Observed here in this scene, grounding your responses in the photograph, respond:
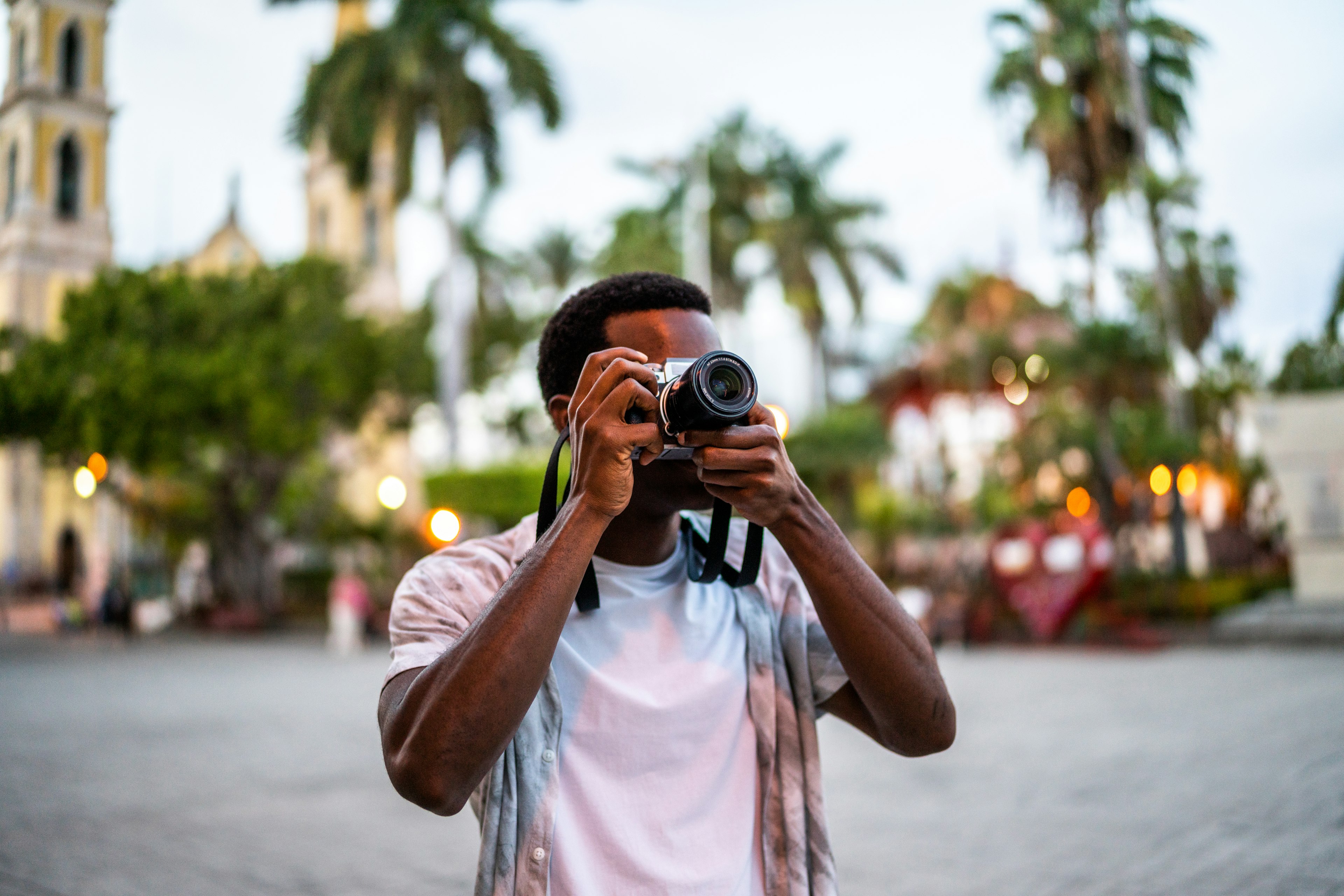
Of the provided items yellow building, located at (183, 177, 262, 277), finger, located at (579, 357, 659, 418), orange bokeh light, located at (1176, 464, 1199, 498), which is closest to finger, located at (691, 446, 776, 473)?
finger, located at (579, 357, 659, 418)

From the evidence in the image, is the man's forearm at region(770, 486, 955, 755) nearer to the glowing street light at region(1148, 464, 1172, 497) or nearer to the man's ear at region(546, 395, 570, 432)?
the man's ear at region(546, 395, 570, 432)

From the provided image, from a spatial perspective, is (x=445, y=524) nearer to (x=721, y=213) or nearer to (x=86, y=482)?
(x=86, y=482)

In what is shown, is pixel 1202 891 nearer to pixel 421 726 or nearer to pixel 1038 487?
pixel 421 726

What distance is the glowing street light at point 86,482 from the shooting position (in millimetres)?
19391

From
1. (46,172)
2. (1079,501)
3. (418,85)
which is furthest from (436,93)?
(46,172)

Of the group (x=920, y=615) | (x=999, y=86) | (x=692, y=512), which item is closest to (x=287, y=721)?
(x=692, y=512)

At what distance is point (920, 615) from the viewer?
1700 centimetres

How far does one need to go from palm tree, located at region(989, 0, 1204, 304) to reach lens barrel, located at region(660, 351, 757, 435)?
23410 millimetres

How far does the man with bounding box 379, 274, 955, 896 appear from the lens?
1.53 m

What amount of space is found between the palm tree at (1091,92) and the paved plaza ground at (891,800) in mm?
15590

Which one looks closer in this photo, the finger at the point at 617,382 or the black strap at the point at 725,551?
the finger at the point at 617,382

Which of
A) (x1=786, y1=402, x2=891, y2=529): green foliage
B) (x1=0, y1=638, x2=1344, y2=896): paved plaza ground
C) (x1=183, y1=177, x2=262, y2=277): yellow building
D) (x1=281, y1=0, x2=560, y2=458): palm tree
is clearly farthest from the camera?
(x1=183, y1=177, x2=262, y2=277): yellow building

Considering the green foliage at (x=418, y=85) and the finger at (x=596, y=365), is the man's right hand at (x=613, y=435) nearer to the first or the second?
the finger at (x=596, y=365)

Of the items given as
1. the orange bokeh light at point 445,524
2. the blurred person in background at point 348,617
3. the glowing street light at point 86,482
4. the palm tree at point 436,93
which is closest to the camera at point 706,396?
the orange bokeh light at point 445,524
